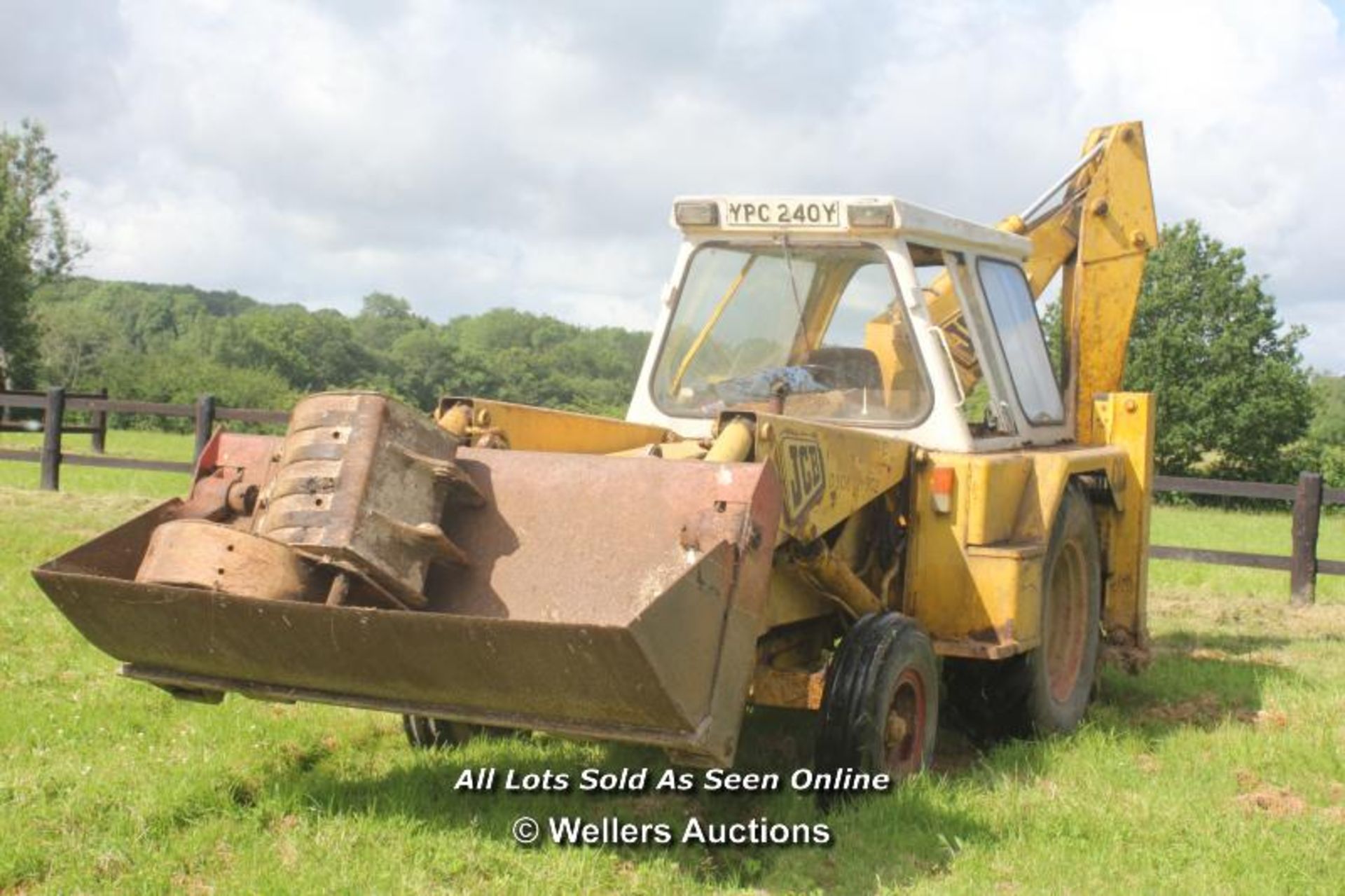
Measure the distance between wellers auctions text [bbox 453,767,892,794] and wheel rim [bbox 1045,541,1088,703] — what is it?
6.24ft

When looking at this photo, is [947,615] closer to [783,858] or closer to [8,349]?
[783,858]

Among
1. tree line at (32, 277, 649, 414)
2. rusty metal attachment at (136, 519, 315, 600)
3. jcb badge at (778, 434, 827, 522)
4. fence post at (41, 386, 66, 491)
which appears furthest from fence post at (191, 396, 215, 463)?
jcb badge at (778, 434, 827, 522)

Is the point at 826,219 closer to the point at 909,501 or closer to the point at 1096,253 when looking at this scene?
the point at 909,501

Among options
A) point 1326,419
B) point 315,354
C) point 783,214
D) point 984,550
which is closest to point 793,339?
point 783,214

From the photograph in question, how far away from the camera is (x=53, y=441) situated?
15.1 meters

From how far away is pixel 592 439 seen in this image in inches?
228

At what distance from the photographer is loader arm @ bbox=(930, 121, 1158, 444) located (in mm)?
7941

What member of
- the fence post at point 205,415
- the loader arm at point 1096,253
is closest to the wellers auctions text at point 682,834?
the loader arm at point 1096,253

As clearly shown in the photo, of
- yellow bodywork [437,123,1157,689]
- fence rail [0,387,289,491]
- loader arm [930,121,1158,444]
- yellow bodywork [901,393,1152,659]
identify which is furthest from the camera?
fence rail [0,387,289,491]

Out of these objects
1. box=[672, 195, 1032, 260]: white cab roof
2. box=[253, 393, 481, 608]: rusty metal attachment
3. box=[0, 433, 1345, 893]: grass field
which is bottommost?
box=[0, 433, 1345, 893]: grass field

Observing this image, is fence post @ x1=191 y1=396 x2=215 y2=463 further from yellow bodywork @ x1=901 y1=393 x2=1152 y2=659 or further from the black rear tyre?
yellow bodywork @ x1=901 y1=393 x2=1152 y2=659

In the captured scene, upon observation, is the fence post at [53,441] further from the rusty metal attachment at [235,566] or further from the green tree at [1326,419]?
the green tree at [1326,419]

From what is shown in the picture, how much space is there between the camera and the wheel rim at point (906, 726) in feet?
16.5

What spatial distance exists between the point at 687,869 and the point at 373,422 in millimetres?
1648
